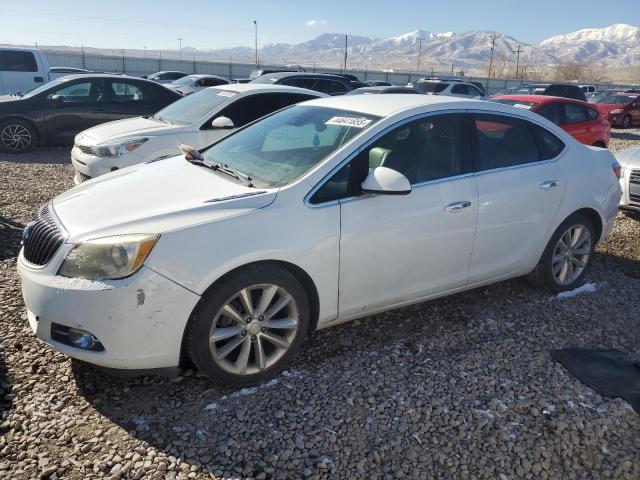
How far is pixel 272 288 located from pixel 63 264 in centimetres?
111

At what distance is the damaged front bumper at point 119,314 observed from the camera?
2.64 meters

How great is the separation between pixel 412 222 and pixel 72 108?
8.94m

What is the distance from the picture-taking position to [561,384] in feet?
10.6

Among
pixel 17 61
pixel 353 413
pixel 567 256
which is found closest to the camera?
pixel 353 413

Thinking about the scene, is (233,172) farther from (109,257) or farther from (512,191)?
(512,191)

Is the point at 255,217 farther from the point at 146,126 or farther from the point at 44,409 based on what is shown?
the point at 146,126

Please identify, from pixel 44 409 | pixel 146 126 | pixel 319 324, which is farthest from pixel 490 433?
pixel 146 126

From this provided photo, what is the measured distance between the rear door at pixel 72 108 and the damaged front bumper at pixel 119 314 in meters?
8.38

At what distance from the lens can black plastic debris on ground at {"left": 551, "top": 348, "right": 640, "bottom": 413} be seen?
3.20 meters

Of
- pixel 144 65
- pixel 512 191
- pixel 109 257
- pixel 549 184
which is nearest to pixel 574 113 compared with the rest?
pixel 549 184

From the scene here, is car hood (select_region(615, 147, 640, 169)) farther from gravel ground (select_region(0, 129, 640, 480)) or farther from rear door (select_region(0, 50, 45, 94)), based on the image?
rear door (select_region(0, 50, 45, 94))

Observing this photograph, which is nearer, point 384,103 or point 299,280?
point 299,280

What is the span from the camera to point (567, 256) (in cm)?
454

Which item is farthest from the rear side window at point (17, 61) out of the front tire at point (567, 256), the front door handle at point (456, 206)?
the front tire at point (567, 256)
